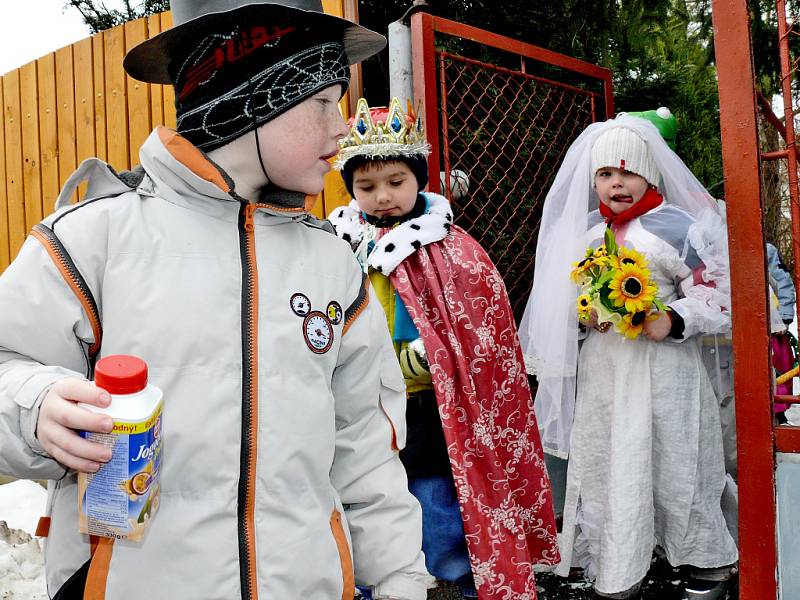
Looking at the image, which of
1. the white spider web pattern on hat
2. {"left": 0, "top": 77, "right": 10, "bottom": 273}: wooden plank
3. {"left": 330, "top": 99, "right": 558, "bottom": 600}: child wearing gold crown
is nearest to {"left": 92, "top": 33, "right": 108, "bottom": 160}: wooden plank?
{"left": 0, "top": 77, "right": 10, "bottom": 273}: wooden plank

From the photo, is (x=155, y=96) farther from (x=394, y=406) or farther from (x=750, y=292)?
(x=750, y=292)

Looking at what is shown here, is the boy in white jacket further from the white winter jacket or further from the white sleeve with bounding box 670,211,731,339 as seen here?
the white sleeve with bounding box 670,211,731,339

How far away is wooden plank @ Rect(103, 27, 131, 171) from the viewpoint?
4113 millimetres

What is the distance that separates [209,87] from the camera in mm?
1370

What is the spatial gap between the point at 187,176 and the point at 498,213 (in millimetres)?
2522

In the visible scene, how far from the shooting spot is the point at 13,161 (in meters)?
4.96

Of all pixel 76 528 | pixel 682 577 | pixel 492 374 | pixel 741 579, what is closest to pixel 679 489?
pixel 682 577

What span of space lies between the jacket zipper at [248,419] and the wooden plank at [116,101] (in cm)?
316

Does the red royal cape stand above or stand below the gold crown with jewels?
below

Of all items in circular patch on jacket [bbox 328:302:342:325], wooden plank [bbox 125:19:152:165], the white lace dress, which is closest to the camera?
circular patch on jacket [bbox 328:302:342:325]

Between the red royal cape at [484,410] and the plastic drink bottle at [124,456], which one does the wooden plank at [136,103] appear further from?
Answer: the plastic drink bottle at [124,456]

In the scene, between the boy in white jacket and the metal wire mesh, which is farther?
the metal wire mesh

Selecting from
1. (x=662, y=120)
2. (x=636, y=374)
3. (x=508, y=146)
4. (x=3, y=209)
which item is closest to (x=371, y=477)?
(x=636, y=374)

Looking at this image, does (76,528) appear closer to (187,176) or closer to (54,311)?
(54,311)
